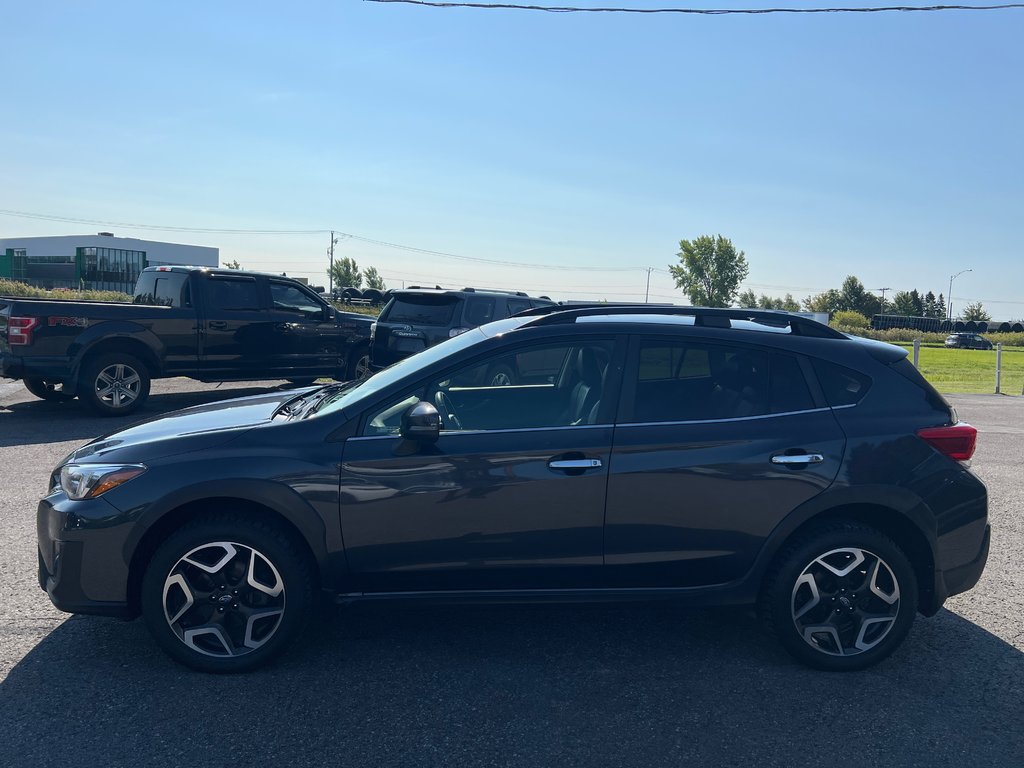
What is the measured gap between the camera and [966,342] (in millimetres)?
75188

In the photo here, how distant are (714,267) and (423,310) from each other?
281 ft

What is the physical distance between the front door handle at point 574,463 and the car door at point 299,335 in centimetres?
981

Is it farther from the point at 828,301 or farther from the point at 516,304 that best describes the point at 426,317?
the point at 828,301

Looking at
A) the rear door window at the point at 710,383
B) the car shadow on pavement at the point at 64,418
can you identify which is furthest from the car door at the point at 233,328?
the rear door window at the point at 710,383

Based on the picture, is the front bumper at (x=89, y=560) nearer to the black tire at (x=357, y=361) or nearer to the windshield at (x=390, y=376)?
the windshield at (x=390, y=376)

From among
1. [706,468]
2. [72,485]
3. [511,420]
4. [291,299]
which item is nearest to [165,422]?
[72,485]

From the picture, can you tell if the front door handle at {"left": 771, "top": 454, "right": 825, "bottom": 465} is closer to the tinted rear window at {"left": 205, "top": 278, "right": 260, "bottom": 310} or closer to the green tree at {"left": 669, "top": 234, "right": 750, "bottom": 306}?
the tinted rear window at {"left": 205, "top": 278, "right": 260, "bottom": 310}

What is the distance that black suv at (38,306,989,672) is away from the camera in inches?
146

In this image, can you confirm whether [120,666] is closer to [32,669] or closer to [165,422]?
[32,669]

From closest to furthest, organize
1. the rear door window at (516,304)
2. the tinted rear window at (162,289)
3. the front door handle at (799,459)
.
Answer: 1. the front door handle at (799,459)
2. the rear door window at (516,304)
3. the tinted rear window at (162,289)

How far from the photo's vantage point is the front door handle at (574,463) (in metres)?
3.79

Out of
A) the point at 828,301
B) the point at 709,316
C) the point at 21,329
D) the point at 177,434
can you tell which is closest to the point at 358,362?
the point at 21,329

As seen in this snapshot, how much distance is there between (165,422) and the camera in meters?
4.31

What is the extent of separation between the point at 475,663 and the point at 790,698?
57.0 inches
